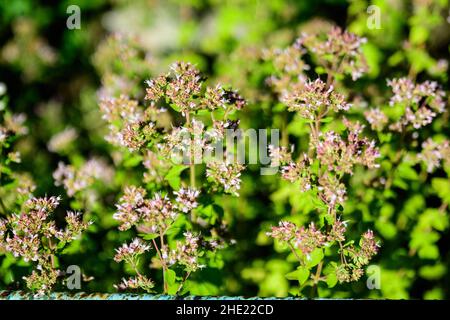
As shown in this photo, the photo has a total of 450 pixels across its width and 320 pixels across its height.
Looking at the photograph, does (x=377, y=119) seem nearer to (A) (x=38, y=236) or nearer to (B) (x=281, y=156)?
(B) (x=281, y=156)

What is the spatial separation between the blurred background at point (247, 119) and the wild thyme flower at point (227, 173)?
471mm

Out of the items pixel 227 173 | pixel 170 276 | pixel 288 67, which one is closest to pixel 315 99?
pixel 227 173

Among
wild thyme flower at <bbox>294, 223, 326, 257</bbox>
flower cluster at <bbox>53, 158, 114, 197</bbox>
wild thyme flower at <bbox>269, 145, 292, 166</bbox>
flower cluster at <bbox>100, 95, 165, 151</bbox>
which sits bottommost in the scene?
wild thyme flower at <bbox>294, 223, 326, 257</bbox>

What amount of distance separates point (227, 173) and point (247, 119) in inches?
42.8

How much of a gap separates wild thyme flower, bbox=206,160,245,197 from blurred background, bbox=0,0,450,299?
47cm

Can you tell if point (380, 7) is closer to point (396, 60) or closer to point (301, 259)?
point (396, 60)

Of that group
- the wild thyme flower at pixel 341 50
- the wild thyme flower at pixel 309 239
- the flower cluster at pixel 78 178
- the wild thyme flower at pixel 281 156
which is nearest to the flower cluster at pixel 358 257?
the wild thyme flower at pixel 309 239

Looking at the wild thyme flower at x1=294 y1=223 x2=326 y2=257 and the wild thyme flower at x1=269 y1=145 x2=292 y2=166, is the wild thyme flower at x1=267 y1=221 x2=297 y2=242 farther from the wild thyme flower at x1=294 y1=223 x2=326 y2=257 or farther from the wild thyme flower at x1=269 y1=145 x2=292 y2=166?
the wild thyme flower at x1=269 y1=145 x2=292 y2=166

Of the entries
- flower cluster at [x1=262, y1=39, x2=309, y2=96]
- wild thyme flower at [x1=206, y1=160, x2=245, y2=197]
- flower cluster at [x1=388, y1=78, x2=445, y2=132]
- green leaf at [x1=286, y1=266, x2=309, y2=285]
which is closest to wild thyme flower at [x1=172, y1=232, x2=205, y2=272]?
wild thyme flower at [x1=206, y1=160, x2=245, y2=197]

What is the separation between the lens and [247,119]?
3.02 m

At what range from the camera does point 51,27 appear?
5441mm

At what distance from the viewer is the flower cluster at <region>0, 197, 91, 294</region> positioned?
187cm
